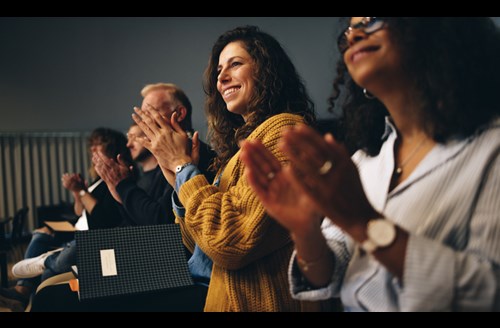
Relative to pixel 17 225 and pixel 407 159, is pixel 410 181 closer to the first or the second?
pixel 407 159

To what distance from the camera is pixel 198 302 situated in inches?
51.0

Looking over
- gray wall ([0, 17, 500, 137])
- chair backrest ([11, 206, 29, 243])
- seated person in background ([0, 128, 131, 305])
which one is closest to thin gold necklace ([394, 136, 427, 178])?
seated person in background ([0, 128, 131, 305])

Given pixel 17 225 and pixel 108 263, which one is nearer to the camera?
pixel 108 263

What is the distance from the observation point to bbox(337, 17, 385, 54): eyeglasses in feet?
2.51

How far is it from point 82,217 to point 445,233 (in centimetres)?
215

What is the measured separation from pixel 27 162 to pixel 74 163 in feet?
1.60

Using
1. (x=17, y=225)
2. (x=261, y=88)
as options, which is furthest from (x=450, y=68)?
(x=17, y=225)

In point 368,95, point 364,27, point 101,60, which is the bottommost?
point 368,95

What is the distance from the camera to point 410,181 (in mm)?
756

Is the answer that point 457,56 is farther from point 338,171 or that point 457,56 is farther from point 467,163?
point 338,171

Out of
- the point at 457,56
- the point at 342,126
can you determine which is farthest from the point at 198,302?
the point at 457,56

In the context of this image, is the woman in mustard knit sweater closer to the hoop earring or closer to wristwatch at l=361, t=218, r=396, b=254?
the hoop earring

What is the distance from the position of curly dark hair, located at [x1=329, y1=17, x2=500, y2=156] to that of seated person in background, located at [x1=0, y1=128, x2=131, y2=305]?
1686 millimetres

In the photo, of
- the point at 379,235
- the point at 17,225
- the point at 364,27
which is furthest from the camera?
the point at 17,225
